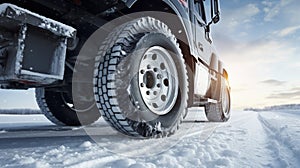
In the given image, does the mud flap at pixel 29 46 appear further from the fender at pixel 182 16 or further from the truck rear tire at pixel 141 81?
the fender at pixel 182 16

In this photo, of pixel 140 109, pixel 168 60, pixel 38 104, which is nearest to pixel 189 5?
pixel 168 60

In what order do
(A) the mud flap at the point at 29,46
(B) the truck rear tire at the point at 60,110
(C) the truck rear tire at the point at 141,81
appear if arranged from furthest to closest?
(B) the truck rear tire at the point at 60,110 < (C) the truck rear tire at the point at 141,81 < (A) the mud flap at the point at 29,46

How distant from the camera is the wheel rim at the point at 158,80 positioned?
1.94m

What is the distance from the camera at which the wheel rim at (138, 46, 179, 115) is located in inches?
76.5

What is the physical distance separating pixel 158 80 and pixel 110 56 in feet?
1.81

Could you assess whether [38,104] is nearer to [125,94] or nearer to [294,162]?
[125,94]

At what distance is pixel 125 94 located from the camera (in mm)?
1634

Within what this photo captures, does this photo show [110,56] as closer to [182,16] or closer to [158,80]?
[158,80]

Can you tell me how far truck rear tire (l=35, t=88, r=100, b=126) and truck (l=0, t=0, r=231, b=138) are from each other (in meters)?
0.46

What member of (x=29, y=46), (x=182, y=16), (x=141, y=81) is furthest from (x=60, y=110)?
(x=182, y=16)

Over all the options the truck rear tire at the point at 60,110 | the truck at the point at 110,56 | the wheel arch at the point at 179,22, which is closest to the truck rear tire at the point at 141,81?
the truck at the point at 110,56

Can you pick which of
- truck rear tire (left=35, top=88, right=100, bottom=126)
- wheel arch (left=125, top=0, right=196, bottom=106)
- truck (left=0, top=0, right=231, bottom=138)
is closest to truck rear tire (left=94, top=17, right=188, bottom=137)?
truck (left=0, top=0, right=231, bottom=138)

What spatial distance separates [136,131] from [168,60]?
0.82 m

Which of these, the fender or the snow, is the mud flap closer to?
the snow
